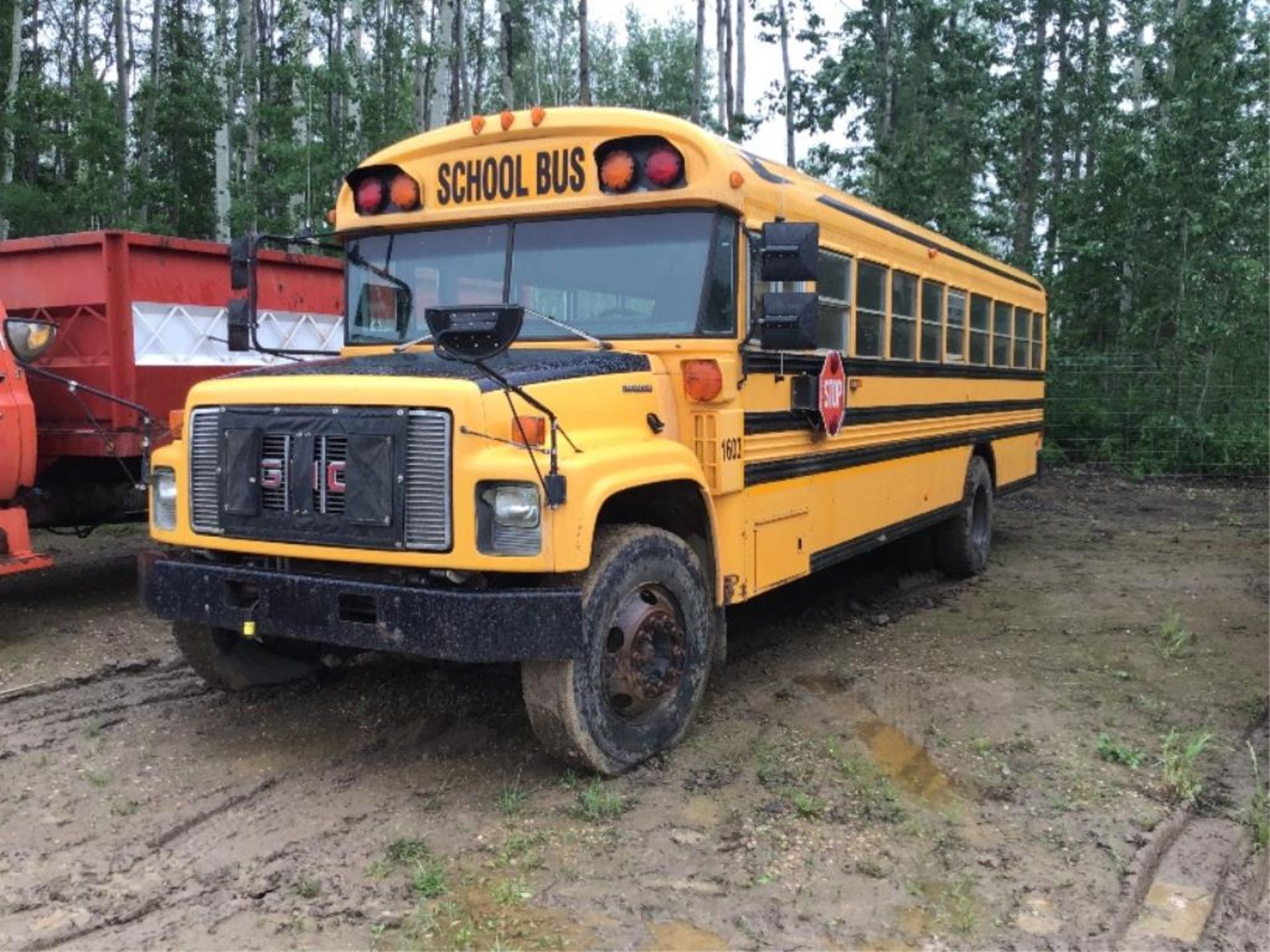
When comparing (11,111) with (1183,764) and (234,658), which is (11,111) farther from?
(1183,764)

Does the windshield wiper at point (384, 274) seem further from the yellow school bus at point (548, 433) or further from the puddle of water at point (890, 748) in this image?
the puddle of water at point (890, 748)

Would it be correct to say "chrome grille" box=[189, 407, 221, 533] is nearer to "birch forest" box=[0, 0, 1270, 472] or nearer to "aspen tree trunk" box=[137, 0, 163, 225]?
"birch forest" box=[0, 0, 1270, 472]

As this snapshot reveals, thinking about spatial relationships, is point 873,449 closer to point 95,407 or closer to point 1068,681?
point 1068,681

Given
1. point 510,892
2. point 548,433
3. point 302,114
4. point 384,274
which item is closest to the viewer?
point 510,892

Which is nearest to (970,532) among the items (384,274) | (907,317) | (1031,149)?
(907,317)

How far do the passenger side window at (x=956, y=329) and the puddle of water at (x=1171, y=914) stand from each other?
4.68 metres

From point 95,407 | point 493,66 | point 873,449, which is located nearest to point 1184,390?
point 873,449

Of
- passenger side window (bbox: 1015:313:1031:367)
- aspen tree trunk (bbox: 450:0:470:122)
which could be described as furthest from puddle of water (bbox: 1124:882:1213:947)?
aspen tree trunk (bbox: 450:0:470:122)

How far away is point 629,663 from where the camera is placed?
4117 mm

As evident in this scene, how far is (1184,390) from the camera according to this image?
49.4 feet

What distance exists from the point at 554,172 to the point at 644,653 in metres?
2.10

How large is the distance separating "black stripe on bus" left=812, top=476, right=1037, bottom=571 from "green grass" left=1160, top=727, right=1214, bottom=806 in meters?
1.79

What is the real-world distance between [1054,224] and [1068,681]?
15.4m

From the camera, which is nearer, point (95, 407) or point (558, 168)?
point (558, 168)
